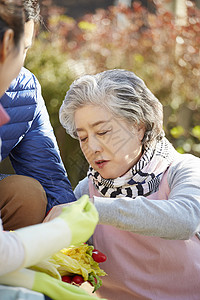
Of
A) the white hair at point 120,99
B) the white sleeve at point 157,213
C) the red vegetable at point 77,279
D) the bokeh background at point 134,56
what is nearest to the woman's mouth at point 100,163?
the white hair at point 120,99

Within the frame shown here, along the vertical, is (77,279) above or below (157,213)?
below

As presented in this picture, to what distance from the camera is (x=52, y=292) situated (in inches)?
61.8

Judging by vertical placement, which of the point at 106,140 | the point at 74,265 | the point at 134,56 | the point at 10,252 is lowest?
the point at 134,56

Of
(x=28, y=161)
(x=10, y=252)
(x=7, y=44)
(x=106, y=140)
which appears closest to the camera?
(x=10, y=252)

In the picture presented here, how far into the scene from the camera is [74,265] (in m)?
1.96

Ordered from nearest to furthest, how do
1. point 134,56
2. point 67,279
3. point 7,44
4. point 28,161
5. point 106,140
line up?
point 7,44 → point 67,279 → point 106,140 → point 28,161 → point 134,56

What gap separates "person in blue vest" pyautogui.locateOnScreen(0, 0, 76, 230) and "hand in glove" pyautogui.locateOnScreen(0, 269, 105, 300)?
31.9 inches

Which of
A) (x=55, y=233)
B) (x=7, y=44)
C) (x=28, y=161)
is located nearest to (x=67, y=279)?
(x=55, y=233)

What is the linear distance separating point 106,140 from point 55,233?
1.03 meters

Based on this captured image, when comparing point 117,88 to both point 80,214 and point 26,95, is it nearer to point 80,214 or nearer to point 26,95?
point 26,95

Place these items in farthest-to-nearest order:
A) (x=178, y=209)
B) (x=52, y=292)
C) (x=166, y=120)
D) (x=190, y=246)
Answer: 1. (x=166, y=120)
2. (x=190, y=246)
3. (x=178, y=209)
4. (x=52, y=292)

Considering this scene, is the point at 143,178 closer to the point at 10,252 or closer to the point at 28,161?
the point at 28,161

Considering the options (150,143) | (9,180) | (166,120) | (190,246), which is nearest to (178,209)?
(190,246)

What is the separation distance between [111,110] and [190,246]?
29.4 inches
